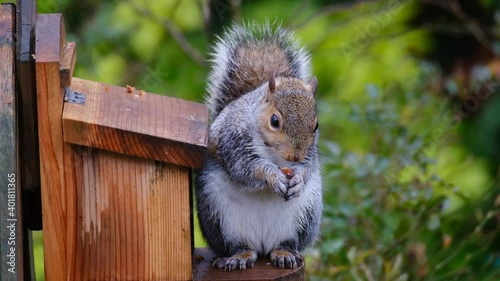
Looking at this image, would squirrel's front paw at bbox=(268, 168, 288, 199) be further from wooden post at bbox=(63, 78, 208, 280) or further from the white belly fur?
wooden post at bbox=(63, 78, 208, 280)

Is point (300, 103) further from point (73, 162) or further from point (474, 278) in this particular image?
point (474, 278)

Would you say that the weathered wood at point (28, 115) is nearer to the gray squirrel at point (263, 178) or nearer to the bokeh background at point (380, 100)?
the gray squirrel at point (263, 178)

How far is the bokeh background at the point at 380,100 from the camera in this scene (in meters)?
3.38

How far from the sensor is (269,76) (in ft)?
8.92

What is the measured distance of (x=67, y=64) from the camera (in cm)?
210

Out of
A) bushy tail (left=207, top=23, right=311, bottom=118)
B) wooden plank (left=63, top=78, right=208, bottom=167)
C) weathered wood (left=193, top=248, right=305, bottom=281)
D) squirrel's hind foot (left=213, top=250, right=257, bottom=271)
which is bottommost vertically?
weathered wood (left=193, top=248, right=305, bottom=281)

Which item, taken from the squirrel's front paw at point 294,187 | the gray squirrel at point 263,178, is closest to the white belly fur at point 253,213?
the gray squirrel at point 263,178

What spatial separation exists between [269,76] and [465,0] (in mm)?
3272

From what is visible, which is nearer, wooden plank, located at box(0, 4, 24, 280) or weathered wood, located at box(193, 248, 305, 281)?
wooden plank, located at box(0, 4, 24, 280)

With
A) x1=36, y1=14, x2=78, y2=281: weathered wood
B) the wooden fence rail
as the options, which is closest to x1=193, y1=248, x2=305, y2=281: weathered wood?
the wooden fence rail

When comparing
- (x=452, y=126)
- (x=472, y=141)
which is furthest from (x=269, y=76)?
(x=472, y=141)

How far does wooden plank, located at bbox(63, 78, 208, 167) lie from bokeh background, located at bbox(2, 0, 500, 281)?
112 centimetres

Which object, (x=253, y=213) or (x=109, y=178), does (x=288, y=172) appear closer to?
(x=253, y=213)

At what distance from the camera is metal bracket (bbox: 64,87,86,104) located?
209 centimetres
